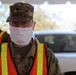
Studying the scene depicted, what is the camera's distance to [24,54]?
233 cm

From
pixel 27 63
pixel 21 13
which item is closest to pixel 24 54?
pixel 27 63

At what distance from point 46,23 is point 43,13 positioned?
47cm

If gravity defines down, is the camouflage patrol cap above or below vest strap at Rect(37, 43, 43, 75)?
above

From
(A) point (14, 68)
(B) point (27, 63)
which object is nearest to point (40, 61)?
(B) point (27, 63)

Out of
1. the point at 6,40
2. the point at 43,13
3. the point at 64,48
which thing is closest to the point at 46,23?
the point at 43,13

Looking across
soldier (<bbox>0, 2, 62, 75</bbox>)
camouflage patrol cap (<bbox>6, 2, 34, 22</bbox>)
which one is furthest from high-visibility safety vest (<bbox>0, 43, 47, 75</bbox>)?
camouflage patrol cap (<bbox>6, 2, 34, 22</bbox>)

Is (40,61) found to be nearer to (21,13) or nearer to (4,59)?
(4,59)

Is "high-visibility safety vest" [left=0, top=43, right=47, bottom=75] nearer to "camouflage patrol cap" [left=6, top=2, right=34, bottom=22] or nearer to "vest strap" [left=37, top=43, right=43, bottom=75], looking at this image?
"vest strap" [left=37, top=43, right=43, bottom=75]

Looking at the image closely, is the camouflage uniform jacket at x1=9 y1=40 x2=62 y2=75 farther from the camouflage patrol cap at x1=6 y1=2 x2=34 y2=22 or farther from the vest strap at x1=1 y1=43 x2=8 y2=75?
the camouflage patrol cap at x1=6 y1=2 x2=34 y2=22

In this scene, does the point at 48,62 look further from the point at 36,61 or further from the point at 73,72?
the point at 73,72

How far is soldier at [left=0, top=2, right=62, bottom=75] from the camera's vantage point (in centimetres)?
227

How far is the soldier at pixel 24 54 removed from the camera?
2.27 m

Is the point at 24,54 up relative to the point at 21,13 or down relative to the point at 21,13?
down

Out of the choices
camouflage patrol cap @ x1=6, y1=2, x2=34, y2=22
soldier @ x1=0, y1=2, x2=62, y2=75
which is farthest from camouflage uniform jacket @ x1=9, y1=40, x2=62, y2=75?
camouflage patrol cap @ x1=6, y1=2, x2=34, y2=22
